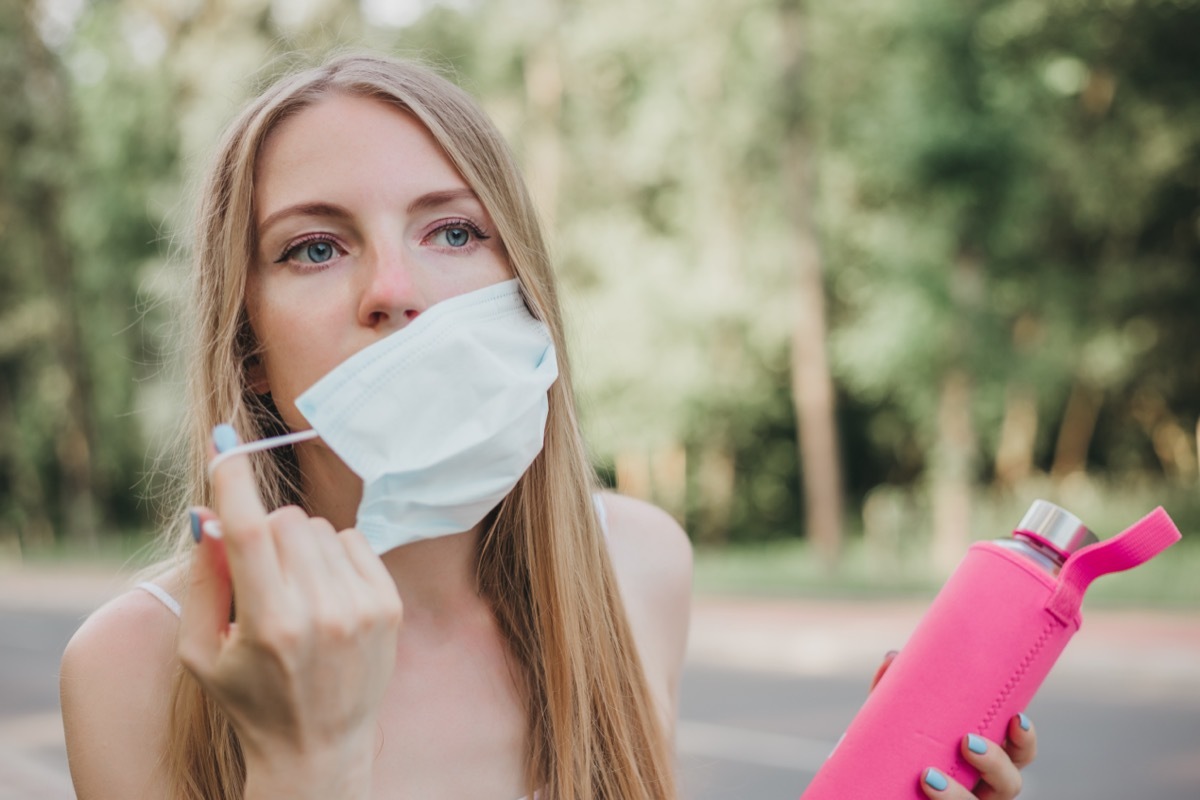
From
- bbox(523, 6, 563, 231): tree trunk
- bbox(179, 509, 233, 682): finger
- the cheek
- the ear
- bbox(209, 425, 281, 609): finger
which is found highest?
bbox(523, 6, 563, 231): tree trunk

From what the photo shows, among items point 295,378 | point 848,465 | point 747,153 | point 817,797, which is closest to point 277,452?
point 295,378

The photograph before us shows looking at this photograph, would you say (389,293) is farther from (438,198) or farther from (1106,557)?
(1106,557)

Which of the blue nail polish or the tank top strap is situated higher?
the tank top strap

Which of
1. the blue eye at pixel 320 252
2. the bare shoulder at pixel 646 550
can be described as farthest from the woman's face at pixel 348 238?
the bare shoulder at pixel 646 550

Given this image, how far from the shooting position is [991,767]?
1469mm

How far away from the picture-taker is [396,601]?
1.22 metres

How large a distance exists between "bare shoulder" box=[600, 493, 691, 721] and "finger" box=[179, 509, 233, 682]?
0.97m

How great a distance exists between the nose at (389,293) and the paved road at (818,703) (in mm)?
1143

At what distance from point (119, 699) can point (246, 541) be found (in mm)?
632

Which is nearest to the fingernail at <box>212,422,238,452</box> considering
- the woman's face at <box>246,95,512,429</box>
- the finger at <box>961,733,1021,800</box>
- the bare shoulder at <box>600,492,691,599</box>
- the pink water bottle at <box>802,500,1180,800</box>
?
the woman's face at <box>246,95,512,429</box>

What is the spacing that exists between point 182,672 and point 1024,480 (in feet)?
81.0

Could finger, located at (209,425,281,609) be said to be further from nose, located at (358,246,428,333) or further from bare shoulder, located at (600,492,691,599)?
bare shoulder, located at (600,492,691,599)

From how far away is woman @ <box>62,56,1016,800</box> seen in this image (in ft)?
5.23

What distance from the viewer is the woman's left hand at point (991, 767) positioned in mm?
1437
